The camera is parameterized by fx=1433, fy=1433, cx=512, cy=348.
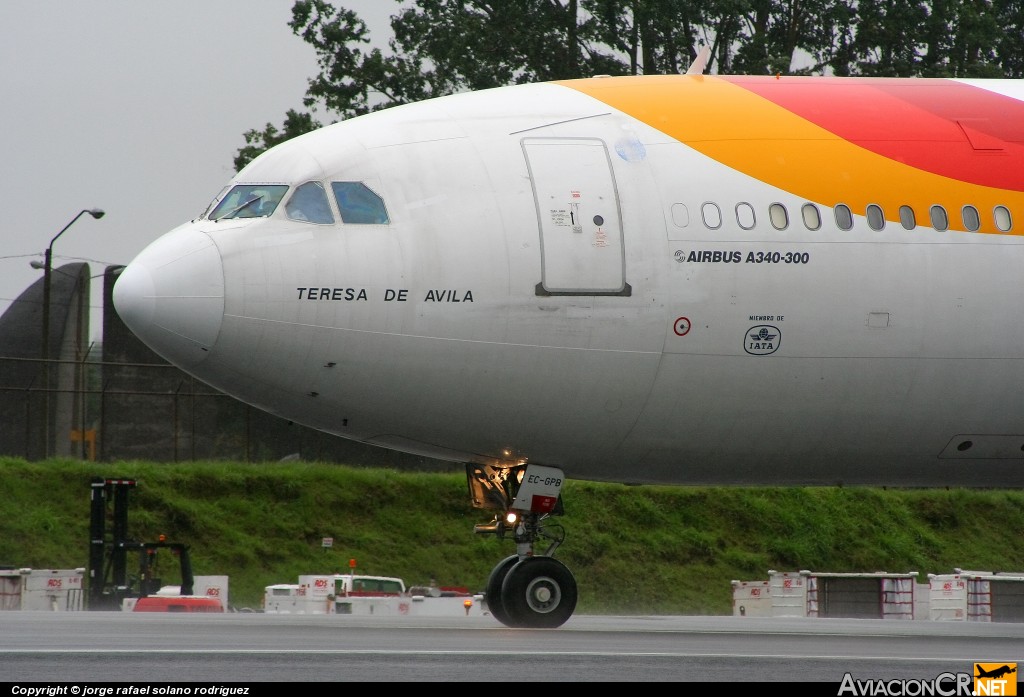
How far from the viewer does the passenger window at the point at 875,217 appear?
45.2 feet

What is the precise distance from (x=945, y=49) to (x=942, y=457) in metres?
30.4

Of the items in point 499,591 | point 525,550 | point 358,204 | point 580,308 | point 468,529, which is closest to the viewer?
point 358,204

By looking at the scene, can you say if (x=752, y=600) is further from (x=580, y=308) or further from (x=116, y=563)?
(x=580, y=308)

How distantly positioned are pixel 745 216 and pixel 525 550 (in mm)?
3848

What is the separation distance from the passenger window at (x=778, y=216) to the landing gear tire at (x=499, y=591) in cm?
406

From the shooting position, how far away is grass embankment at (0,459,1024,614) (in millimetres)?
39688

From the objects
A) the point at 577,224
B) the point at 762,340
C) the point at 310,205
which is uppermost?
the point at 310,205

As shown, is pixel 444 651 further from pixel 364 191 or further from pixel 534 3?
pixel 534 3

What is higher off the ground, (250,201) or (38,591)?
(250,201)

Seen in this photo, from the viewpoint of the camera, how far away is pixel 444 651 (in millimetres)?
9766

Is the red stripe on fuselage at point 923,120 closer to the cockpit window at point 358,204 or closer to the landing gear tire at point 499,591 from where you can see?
the cockpit window at point 358,204

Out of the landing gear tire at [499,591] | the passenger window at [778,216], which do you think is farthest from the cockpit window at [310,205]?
the passenger window at [778,216]

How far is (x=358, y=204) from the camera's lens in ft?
42.6

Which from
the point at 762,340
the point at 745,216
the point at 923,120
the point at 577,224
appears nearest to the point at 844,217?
the point at 745,216
